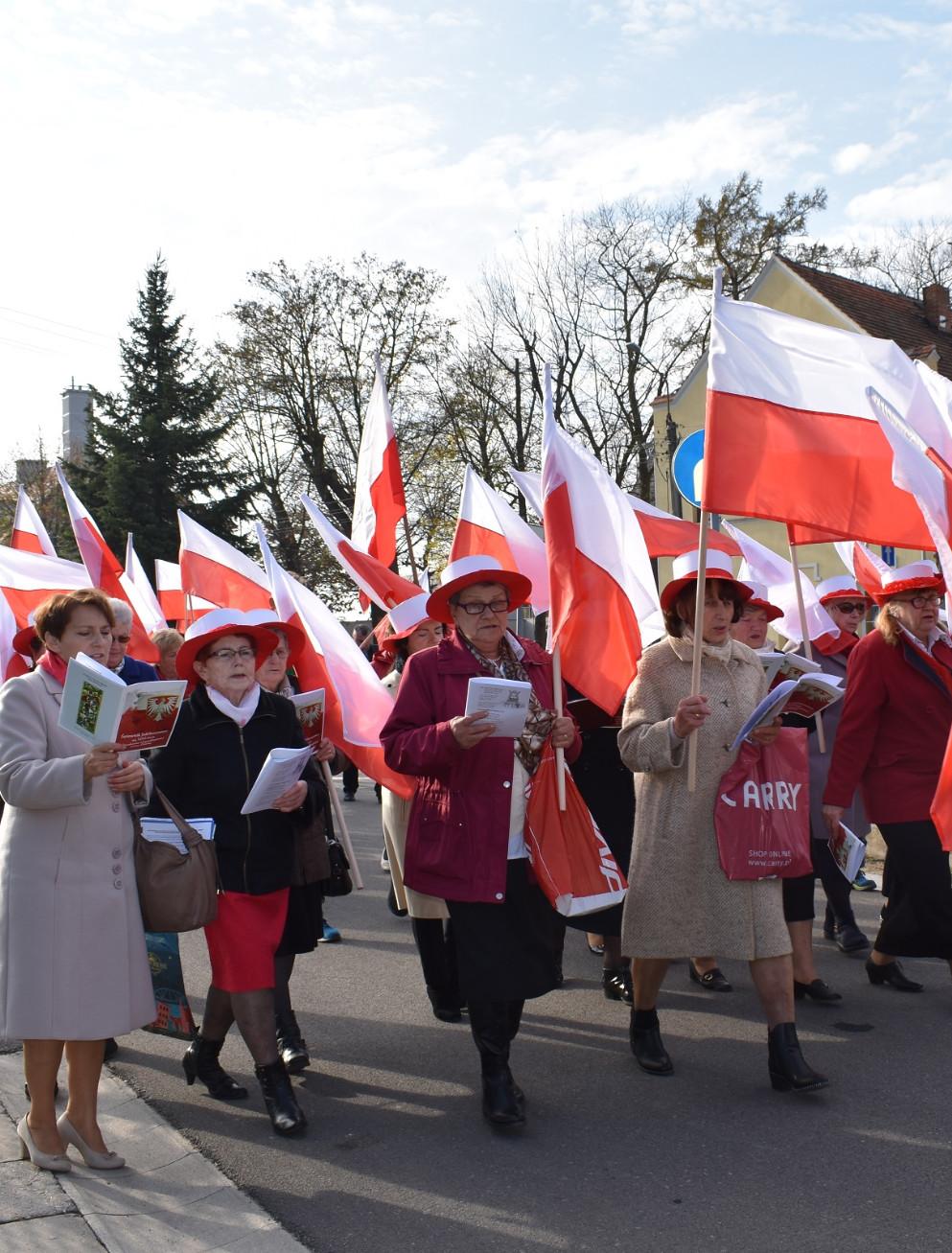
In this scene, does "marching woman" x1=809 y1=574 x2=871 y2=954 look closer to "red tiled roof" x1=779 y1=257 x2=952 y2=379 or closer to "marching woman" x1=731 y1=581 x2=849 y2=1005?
"marching woman" x1=731 y1=581 x2=849 y2=1005

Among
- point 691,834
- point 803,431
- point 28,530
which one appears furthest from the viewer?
point 28,530

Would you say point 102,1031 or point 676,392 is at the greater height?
point 676,392

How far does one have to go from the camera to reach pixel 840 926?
6.91 metres

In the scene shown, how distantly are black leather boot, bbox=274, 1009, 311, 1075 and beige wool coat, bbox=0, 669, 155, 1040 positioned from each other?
1.10m

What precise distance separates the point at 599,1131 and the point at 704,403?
103ft

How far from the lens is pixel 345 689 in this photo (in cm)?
616

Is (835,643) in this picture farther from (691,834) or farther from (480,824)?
(480,824)

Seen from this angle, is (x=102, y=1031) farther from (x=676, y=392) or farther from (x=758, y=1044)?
(x=676, y=392)

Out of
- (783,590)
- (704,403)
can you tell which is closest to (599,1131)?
(783,590)

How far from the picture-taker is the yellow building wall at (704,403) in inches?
1183

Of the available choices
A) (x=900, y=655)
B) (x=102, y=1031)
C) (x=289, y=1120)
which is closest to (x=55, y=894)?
(x=102, y=1031)

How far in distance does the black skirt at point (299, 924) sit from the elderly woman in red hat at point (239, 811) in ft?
0.91

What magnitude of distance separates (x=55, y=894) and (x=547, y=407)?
276cm

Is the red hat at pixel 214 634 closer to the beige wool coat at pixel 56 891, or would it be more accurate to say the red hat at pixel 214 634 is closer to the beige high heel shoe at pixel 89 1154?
the beige wool coat at pixel 56 891
